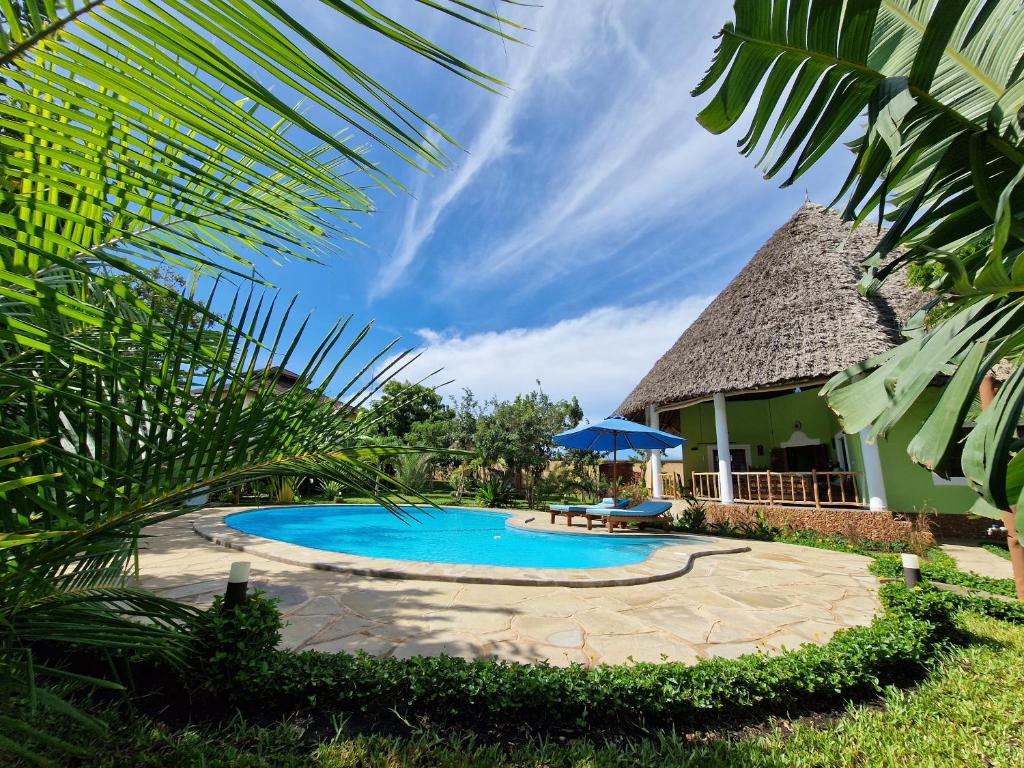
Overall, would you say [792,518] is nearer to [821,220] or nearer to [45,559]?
[821,220]

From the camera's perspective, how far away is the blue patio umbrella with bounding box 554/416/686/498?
11461mm

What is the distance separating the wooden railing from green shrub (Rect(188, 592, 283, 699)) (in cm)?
1190

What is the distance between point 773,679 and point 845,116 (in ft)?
11.6

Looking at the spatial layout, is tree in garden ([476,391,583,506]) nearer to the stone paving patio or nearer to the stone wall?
the stone wall

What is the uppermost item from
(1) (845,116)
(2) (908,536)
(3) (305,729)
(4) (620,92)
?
(4) (620,92)

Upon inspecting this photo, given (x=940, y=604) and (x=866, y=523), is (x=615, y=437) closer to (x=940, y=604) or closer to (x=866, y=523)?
(x=866, y=523)

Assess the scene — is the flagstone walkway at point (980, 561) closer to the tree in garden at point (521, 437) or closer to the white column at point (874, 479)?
the white column at point (874, 479)

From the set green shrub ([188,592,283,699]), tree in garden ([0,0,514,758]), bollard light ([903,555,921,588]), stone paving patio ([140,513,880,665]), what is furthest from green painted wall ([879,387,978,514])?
tree in garden ([0,0,514,758])

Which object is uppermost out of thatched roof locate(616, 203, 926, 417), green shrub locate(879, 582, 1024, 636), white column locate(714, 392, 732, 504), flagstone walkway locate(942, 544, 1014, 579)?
thatched roof locate(616, 203, 926, 417)

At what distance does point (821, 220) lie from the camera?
14141mm

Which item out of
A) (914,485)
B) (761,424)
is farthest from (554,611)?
(761,424)

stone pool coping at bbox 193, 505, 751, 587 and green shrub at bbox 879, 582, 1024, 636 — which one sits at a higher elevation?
green shrub at bbox 879, 582, 1024, 636

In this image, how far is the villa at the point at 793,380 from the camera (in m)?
11.0

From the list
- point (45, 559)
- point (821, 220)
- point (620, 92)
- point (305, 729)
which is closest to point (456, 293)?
point (821, 220)
